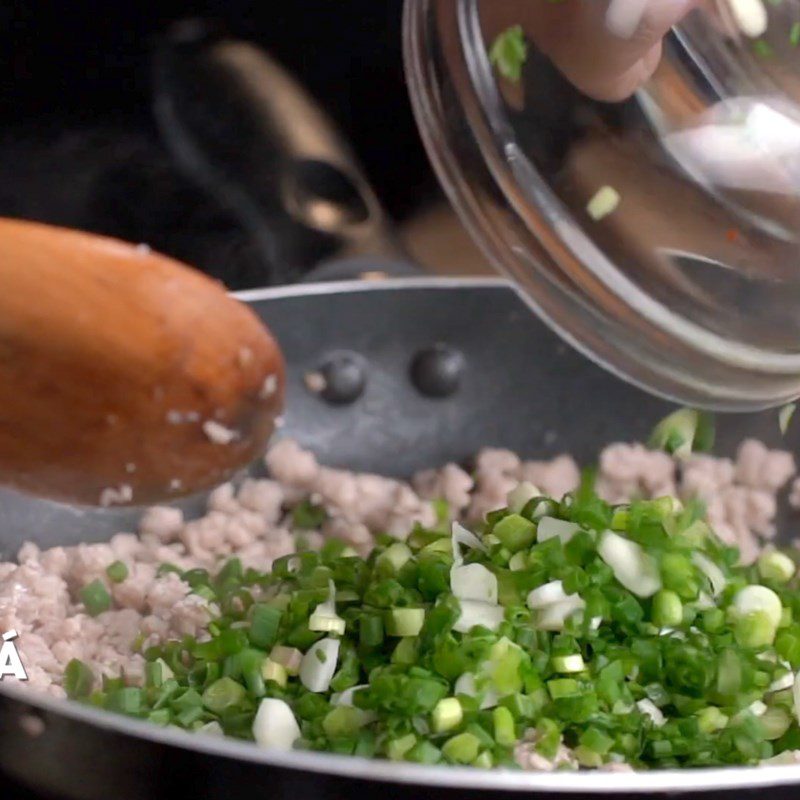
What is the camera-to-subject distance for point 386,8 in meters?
1.35

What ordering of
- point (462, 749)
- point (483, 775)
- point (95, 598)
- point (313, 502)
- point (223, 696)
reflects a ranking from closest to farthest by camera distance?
point (483, 775) < point (462, 749) < point (223, 696) < point (95, 598) < point (313, 502)

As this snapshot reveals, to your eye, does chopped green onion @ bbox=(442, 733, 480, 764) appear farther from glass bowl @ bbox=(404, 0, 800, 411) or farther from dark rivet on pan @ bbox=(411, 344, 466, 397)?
dark rivet on pan @ bbox=(411, 344, 466, 397)

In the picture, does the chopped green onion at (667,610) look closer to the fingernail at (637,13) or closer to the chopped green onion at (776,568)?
the chopped green onion at (776,568)

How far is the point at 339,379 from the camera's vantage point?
4.21ft

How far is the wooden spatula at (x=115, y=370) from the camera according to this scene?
83 centimetres

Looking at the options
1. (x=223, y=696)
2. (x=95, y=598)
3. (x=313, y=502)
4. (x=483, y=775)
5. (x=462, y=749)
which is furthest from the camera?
(x=313, y=502)

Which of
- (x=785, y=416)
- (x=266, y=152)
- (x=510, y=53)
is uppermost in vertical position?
(x=510, y=53)

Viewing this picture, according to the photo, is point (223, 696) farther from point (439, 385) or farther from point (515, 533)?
point (439, 385)

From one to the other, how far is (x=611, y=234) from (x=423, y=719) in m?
0.39

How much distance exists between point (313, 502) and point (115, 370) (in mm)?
406

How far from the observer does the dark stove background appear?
1.28 metres

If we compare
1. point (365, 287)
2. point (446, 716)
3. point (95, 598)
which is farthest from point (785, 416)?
point (95, 598)

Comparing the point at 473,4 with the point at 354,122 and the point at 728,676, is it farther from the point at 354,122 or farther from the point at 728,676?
the point at 728,676

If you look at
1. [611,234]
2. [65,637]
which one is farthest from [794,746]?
[65,637]
